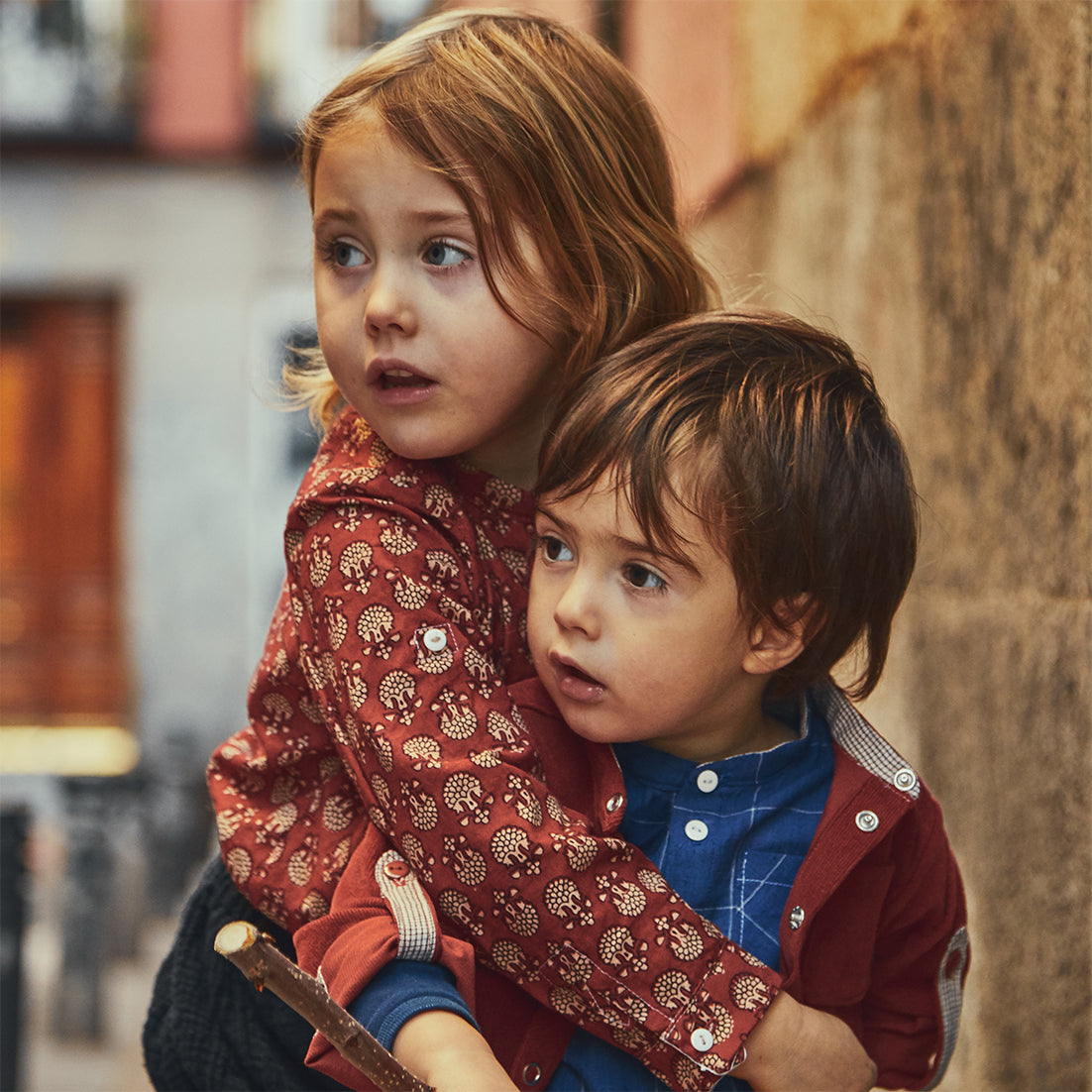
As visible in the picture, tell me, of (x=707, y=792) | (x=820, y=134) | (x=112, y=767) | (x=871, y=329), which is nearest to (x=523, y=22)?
(x=707, y=792)

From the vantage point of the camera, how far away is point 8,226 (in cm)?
1079

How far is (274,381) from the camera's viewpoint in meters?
2.54

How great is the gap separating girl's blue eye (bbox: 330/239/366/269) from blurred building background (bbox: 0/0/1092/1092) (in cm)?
37

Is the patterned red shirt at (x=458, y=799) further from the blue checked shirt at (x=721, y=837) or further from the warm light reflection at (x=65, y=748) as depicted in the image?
the warm light reflection at (x=65, y=748)

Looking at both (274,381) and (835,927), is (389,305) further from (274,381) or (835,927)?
(274,381)

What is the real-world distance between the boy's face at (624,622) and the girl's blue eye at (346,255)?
0.34 meters

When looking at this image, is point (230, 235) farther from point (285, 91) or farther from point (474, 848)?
point (474, 848)

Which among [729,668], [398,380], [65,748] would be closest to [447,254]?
[398,380]

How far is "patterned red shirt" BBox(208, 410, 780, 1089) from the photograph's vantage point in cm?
136

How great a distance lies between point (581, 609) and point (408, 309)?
0.36 meters

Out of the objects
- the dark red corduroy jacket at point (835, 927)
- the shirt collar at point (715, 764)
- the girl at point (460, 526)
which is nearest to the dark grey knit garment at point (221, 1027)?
the girl at point (460, 526)

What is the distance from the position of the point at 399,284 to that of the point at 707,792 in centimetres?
62

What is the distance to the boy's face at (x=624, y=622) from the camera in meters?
1.40

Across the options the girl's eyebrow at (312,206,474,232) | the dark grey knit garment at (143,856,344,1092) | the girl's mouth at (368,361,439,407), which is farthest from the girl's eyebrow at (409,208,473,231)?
the dark grey knit garment at (143,856,344,1092)
